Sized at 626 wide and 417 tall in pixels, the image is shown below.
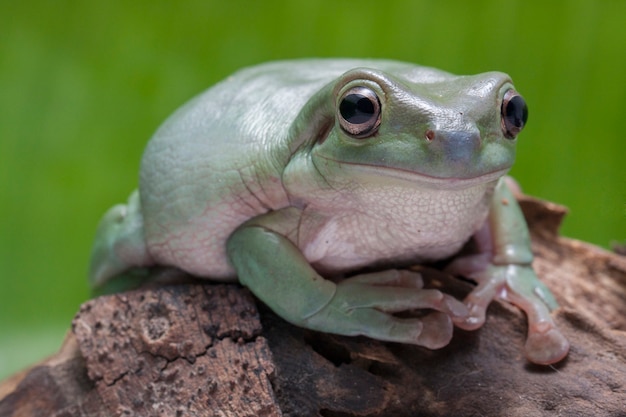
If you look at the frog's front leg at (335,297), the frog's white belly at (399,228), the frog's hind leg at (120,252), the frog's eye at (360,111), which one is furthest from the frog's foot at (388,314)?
the frog's hind leg at (120,252)

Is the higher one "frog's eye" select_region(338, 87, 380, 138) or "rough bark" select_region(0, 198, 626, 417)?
"frog's eye" select_region(338, 87, 380, 138)

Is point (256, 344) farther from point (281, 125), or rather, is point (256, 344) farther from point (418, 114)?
point (418, 114)

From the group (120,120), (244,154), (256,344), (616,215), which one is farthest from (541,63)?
(120,120)

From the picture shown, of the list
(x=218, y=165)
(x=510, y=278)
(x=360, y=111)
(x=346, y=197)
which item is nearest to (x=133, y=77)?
(x=218, y=165)

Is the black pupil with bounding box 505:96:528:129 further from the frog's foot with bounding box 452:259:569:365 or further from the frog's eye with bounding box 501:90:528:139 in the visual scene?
the frog's foot with bounding box 452:259:569:365

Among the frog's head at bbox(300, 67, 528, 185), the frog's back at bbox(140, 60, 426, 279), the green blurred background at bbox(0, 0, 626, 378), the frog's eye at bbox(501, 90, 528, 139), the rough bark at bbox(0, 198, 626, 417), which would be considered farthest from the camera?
the green blurred background at bbox(0, 0, 626, 378)

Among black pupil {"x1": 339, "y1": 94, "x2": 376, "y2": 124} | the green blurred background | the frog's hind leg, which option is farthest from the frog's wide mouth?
the green blurred background

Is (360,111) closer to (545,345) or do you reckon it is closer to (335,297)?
(335,297)
